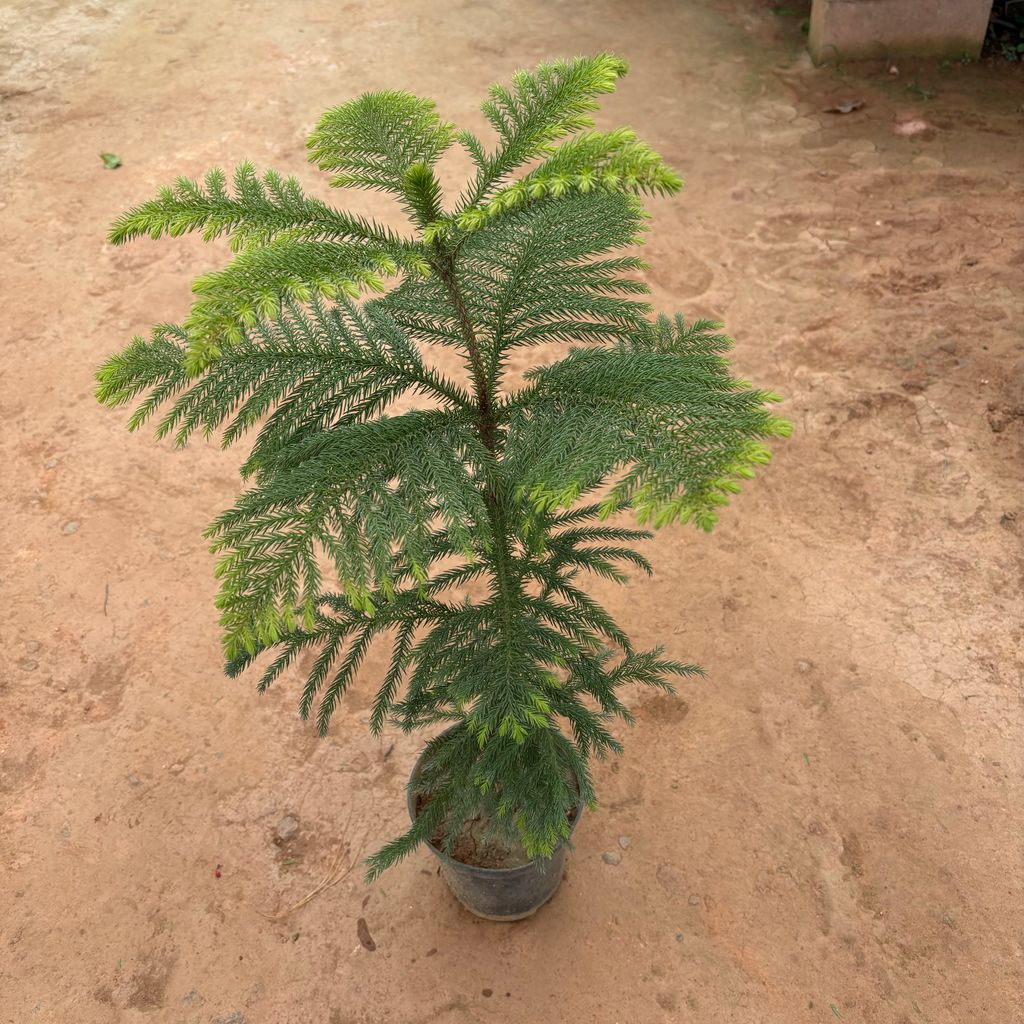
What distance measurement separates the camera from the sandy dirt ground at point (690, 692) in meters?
2.85

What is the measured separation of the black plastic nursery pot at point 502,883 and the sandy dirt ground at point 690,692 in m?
0.10

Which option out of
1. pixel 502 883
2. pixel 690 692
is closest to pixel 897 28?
pixel 690 692

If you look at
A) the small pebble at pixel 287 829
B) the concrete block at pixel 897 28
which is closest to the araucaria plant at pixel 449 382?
the small pebble at pixel 287 829

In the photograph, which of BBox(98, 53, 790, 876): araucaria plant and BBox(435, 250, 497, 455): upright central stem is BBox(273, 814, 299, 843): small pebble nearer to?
BBox(98, 53, 790, 876): araucaria plant

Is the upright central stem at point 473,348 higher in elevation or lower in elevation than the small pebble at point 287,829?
higher

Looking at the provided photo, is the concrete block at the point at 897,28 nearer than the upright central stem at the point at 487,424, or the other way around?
the upright central stem at the point at 487,424

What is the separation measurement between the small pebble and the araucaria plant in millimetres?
1196

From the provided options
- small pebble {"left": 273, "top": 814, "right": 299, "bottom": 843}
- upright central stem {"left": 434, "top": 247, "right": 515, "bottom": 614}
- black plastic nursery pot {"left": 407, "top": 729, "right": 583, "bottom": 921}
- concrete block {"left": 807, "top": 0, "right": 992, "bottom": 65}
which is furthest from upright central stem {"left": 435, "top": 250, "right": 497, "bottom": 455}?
concrete block {"left": 807, "top": 0, "right": 992, "bottom": 65}

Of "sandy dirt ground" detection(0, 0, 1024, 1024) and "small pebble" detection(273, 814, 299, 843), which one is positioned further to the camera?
"small pebble" detection(273, 814, 299, 843)

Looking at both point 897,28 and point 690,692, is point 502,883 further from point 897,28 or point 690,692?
point 897,28

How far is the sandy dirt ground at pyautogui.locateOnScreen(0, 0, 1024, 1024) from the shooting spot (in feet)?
9.35

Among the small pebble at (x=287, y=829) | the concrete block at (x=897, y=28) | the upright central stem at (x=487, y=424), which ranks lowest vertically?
the small pebble at (x=287, y=829)

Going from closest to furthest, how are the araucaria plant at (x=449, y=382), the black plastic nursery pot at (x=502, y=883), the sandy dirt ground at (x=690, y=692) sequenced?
the araucaria plant at (x=449, y=382) → the black plastic nursery pot at (x=502, y=883) → the sandy dirt ground at (x=690, y=692)

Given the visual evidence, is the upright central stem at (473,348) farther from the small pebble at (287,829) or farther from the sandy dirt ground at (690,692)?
the small pebble at (287,829)
